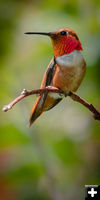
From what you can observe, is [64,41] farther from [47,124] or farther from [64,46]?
[47,124]

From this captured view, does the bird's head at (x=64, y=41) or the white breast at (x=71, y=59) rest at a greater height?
the bird's head at (x=64, y=41)

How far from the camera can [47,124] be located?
9.00 ft

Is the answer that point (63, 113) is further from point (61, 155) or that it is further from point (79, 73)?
point (79, 73)

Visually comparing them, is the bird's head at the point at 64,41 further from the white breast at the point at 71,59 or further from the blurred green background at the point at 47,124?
the blurred green background at the point at 47,124

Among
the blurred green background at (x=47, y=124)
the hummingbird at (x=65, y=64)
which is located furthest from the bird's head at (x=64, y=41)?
the blurred green background at (x=47, y=124)

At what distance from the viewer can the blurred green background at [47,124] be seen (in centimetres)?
251

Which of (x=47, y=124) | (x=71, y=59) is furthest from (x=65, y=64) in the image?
(x=47, y=124)

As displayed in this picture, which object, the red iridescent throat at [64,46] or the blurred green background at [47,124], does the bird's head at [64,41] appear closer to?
the red iridescent throat at [64,46]

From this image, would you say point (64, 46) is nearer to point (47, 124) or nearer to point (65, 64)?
point (65, 64)

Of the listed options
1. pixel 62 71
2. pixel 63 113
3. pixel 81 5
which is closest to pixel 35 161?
pixel 63 113

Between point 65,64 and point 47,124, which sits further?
point 47,124

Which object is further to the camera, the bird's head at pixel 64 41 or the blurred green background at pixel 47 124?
the blurred green background at pixel 47 124

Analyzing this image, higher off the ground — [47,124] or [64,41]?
[64,41]

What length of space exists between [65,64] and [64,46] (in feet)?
0.20
